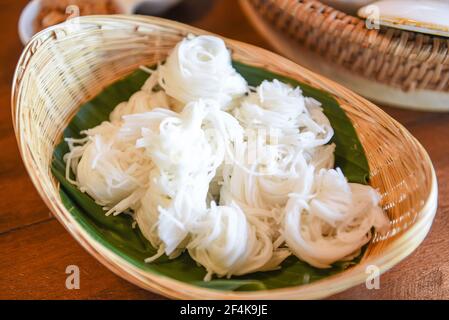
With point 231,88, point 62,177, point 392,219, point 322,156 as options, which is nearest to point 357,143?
point 322,156

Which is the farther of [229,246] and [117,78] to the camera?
[117,78]

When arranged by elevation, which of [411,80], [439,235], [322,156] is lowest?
[439,235]

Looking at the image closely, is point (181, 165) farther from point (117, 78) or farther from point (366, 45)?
point (366, 45)

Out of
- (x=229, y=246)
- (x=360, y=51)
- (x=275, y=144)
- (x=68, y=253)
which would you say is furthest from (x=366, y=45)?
(x=68, y=253)

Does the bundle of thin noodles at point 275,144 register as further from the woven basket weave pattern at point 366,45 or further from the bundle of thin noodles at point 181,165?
the woven basket weave pattern at point 366,45

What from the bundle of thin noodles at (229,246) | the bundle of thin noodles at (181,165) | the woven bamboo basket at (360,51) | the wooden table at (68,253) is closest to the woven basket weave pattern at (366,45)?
the woven bamboo basket at (360,51)

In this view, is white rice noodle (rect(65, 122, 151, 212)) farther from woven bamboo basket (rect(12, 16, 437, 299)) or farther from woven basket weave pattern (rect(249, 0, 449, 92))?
woven basket weave pattern (rect(249, 0, 449, 92))

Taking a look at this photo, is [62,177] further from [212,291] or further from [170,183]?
[212,291]
